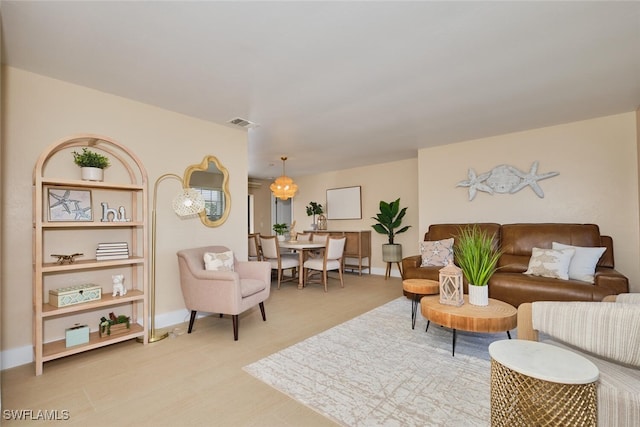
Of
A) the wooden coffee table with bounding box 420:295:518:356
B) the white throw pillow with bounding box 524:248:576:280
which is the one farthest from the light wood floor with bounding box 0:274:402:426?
the white throw pillow with bounding box 524:248:576:280

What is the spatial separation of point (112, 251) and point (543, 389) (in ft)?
10.4

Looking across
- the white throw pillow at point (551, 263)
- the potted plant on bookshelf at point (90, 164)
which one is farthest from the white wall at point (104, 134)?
the white throw pillow at point (551, 263)

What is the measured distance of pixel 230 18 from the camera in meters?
1.72

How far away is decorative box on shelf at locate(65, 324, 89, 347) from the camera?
2287mm

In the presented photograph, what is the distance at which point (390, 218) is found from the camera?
18.1 ft

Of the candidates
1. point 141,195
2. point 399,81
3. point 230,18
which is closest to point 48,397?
point 141,195

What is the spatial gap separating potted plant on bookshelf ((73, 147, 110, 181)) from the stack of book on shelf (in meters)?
0.61

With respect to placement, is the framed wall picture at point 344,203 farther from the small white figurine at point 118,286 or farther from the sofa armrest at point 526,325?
the sofa armrest at point 526,325

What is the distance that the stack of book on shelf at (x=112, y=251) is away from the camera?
2516mm

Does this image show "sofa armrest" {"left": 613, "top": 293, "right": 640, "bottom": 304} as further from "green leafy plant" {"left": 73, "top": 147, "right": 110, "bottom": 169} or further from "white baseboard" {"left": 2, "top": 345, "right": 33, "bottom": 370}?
"white baseboard" {"left": 2, "top": 345, "right": 33, "bottom": 370}

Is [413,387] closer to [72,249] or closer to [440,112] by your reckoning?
[440,112]

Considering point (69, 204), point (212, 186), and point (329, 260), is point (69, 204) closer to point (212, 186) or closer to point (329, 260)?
point (212, 186)

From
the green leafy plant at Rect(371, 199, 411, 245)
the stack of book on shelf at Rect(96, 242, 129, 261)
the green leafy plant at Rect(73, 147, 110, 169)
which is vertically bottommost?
the stack of book on shelf at Rect(96, 242, 129, 261)

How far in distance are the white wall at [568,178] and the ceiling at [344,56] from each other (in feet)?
1.10
